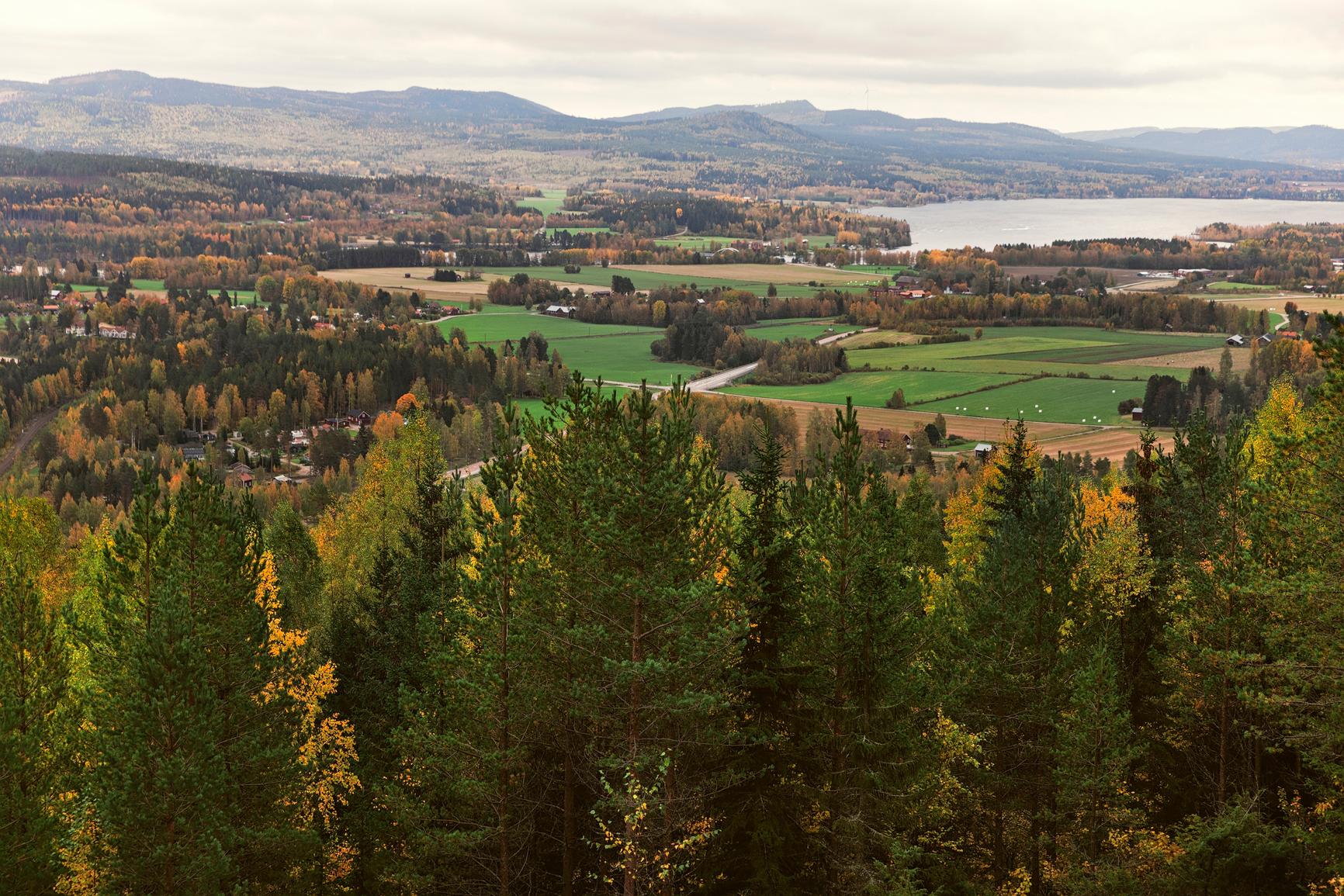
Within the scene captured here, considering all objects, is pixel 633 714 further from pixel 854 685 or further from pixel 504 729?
pixel 854 685

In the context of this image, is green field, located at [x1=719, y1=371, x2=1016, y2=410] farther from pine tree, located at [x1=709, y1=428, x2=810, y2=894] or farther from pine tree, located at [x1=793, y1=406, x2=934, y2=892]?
pine tree, located at [x1=709, y1=428, x2=810, y2=894]

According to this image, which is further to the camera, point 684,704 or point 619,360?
point 619,360

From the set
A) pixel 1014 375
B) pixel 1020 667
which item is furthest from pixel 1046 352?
pixel 1020 667

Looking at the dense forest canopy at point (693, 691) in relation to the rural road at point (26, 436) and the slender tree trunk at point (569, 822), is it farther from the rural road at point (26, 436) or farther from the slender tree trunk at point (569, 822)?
the rural road at point (26, 436)

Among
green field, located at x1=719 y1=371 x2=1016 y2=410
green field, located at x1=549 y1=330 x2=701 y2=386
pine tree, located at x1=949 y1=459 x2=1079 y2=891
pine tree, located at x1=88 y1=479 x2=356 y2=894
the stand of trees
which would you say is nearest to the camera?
pine tree, located at x1=88 y1=479 x2=356 y2=894

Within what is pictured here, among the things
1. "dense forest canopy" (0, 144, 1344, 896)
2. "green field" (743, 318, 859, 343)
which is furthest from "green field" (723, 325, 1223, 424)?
"dense forest canopy" (0, 144, 1344, 896)

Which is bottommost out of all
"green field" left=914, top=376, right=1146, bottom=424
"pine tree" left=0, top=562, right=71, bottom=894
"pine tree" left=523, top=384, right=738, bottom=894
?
"green field" left=914, top=376, right=1146, bottom=424

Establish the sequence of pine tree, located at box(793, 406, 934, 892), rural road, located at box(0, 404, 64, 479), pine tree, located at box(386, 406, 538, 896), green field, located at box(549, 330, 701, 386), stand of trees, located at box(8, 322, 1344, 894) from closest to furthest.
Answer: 1. stand of trees, located at box(8, 322, 1344, 894)
2. pine tree, located at box(386, 406, 538, 896)
3. pine tree, located at box(793, 406, 934, 892)
4. rural road, located at box(0, 404, 64, 479)
5. green field, located at box(549, 330, 701, 386)

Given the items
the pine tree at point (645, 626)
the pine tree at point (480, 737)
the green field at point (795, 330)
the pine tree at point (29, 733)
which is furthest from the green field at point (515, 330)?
the pine tree at point (645, 626)
